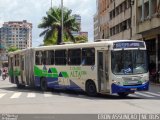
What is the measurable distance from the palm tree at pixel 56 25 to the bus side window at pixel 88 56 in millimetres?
47088

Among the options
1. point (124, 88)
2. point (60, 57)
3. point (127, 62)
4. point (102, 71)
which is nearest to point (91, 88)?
point (102, 71)

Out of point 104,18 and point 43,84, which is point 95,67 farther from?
point 104,18

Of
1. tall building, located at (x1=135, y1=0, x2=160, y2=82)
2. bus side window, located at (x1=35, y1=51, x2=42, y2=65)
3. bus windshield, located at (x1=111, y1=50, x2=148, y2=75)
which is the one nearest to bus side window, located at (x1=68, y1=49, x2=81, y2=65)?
bus windshield, located at (x1=111, y1=50, x2=148, y2=75)

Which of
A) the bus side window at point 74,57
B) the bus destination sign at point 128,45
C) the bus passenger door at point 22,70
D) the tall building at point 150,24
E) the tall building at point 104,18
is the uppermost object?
the tall building at point 104,18

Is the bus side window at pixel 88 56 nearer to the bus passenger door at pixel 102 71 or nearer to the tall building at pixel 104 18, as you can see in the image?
the bus passenger door at pixel 102 71

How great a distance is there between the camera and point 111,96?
85.1 feet

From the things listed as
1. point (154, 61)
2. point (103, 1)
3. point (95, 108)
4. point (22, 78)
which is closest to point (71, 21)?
point (103, 1)

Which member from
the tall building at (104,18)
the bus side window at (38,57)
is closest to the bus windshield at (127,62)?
the bus side window at (38,57)

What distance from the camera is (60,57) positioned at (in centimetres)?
2900

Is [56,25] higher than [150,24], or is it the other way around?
[56,25]

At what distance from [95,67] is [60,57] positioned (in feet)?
14.4

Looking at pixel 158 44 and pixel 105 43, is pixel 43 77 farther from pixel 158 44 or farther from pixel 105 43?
pixel 158 44

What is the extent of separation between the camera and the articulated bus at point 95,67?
23672 mm

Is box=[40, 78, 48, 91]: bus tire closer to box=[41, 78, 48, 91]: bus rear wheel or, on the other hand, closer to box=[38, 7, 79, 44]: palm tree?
box=[41, 78, 48, 91]: bus rear wheel
